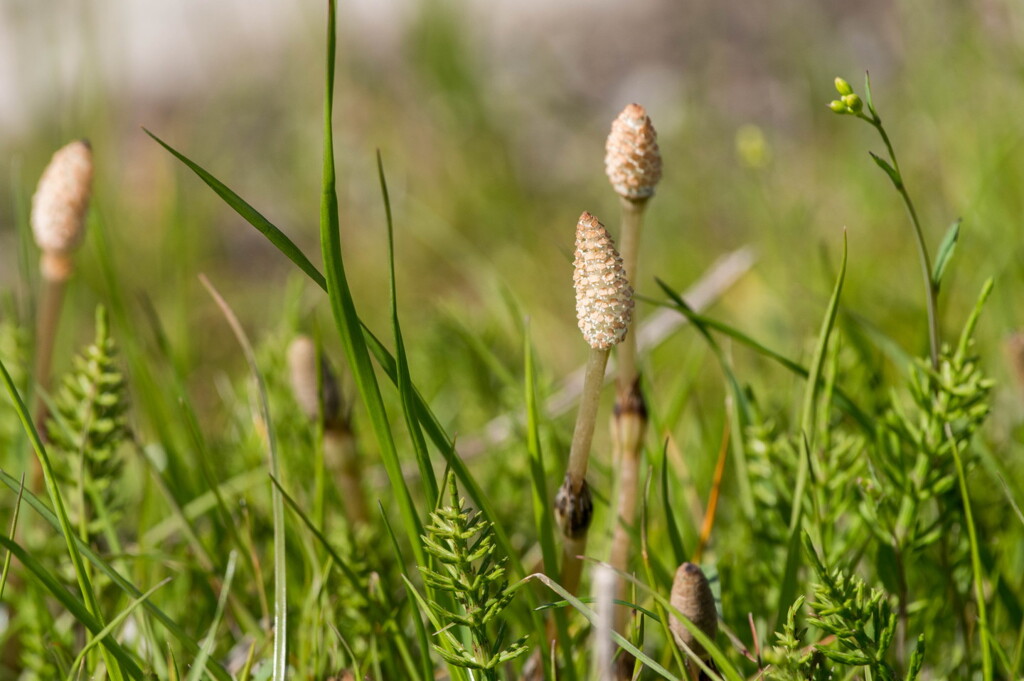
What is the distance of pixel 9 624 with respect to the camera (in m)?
1.15

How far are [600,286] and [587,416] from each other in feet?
0.51

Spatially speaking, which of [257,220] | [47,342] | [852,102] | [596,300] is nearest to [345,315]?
[257,220]

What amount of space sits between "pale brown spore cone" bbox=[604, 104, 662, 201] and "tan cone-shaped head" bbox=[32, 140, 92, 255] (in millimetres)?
612

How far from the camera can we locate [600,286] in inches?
25.9

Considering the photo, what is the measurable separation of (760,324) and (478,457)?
845mm

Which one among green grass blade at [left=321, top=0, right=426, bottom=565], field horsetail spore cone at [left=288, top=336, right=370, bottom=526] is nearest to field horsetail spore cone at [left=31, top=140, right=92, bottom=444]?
field horsetail spore cone at [left=288, top=336, right=370, bottom=526]

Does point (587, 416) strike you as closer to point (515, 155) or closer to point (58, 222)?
point (58, 222)

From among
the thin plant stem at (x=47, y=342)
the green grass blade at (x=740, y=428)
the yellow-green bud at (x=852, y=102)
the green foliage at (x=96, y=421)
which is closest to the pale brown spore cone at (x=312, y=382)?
the green foliage at (x=96, y=421)

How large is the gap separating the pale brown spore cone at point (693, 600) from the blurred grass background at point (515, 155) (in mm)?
603

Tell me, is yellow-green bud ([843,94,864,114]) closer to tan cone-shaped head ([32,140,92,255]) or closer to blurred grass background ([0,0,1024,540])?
blurred grass background ([0,0,1024,540])

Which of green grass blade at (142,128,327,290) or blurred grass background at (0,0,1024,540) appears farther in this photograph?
blurred grass background at (0,0,1024,540)

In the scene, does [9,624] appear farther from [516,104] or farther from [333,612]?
[516,104]

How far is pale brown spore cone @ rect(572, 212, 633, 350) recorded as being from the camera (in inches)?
25.4

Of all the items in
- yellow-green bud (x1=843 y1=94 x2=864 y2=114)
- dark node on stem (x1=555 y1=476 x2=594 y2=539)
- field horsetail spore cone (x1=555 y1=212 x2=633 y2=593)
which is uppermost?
yellow-green bud (x1=843 y1=94 x2=864 y2=114)
